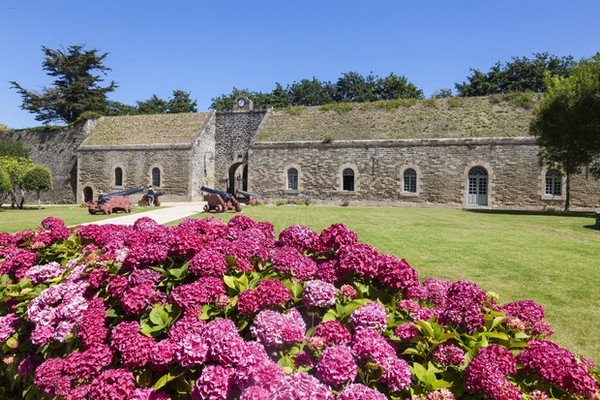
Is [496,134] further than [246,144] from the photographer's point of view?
No

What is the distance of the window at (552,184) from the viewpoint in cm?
2280

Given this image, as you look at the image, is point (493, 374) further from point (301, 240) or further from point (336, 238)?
point (301, 240)

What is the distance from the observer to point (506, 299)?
16.1ft

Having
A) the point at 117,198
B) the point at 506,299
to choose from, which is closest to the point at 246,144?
the point at 117,198

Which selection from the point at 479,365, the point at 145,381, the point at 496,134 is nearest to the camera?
the point at 479,365

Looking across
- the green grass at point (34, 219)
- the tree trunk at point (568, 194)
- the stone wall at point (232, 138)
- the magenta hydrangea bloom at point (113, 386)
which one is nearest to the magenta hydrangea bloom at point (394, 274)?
the magenta hydrangea bloom at point (113, 386)

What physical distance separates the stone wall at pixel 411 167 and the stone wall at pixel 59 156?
17.6 m

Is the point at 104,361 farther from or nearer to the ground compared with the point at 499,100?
nearer to the ground

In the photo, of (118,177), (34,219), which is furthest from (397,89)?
(34,219)

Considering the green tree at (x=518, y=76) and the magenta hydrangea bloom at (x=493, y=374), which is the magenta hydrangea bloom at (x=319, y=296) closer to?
the magenta hydrangea bloom at (x=493, y=374)

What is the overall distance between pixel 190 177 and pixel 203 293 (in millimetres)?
27892

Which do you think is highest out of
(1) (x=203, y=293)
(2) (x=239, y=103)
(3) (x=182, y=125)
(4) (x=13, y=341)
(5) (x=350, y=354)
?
(2) (x=239, y=103)

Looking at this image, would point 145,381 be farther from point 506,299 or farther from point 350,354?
point 506,299

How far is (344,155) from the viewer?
26125 mm
